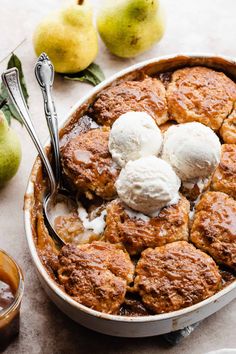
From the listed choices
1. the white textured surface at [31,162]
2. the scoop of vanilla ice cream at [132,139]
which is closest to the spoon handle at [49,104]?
the scoop of vanilla ice cream at [132,139]

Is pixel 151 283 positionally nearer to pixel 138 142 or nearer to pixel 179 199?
pixel 179 199

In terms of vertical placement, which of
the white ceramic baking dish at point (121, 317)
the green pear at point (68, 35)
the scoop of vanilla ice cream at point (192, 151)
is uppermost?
the green pear at point (68, 35)

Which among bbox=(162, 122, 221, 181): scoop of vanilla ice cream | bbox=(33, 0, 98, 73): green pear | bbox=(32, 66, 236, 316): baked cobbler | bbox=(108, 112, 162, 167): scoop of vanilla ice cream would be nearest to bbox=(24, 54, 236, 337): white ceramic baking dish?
bbox=(32, 66, 236, 316): baked cobbler

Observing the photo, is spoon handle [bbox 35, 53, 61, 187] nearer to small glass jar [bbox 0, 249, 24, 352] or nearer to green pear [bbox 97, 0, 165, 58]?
small glass jar [bbox 0, 249, 24, 352]

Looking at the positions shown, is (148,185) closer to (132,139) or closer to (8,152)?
(132,139)

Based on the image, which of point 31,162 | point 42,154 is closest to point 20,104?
point 42,154

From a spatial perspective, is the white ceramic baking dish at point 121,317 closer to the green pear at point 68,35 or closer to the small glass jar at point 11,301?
the small glass jar at point 11,301

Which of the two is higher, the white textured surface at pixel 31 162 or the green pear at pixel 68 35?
the green pear at pixel 68 35
